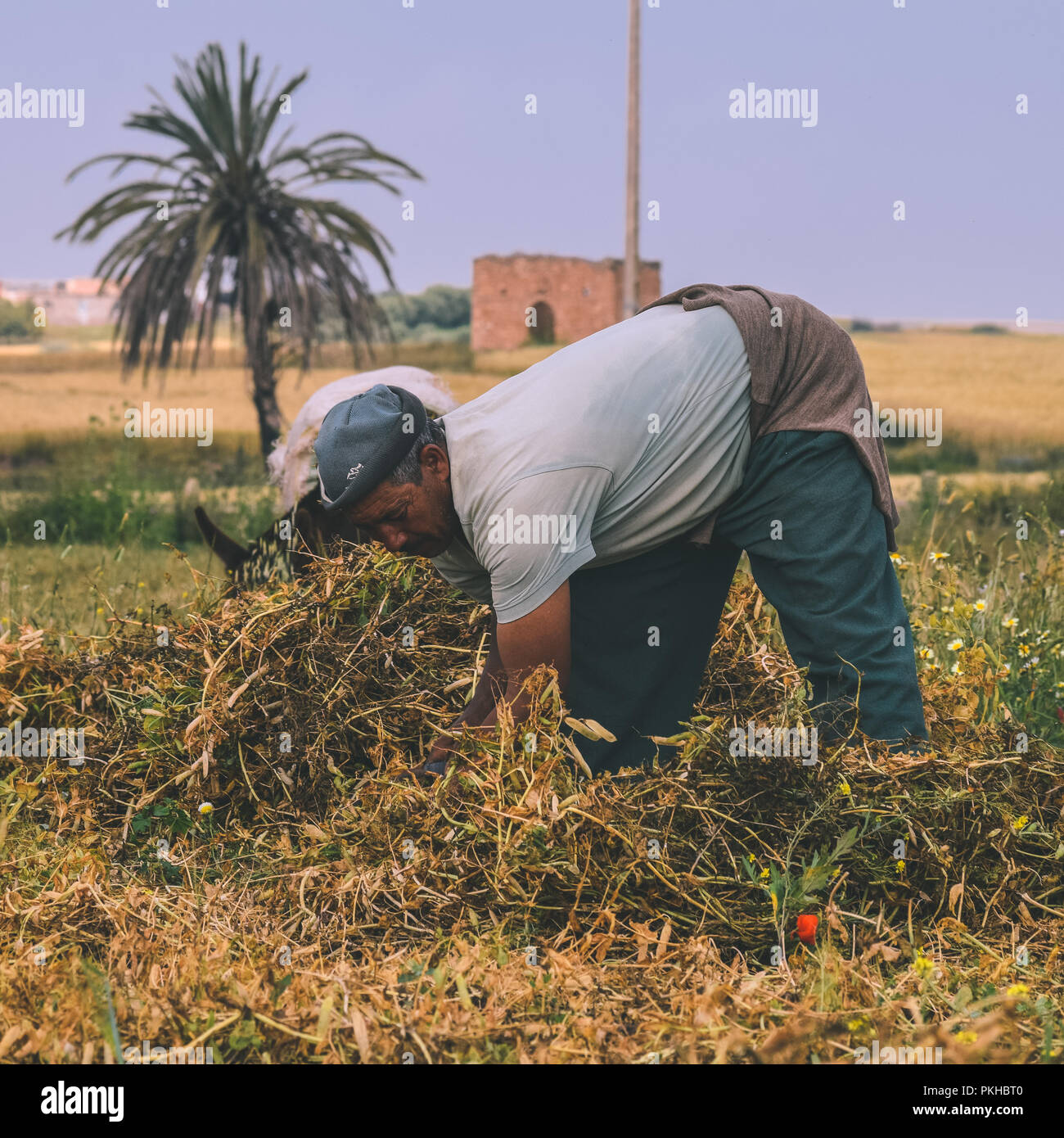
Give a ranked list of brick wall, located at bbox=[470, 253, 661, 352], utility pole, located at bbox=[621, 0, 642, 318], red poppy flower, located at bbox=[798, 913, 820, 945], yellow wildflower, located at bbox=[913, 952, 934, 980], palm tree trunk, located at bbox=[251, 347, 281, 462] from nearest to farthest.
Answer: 1. yellow wildflower, located at bbox=[913, 952, 934, 980]
2. red poppy flower, located at bbox=[798, 913, 820, 945]
3. palm tree trunk, located at bbox=[251, 347, 281, 462]
4. utility pole, located at bbox=[621, 0, 642, 318]
5. brick wall, located at bbox=[470, 253, 661, 352]

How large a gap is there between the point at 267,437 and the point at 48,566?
13.3 ft

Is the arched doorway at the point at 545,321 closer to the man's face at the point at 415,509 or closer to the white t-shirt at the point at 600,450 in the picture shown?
the white t-shirt at the point at 600,450

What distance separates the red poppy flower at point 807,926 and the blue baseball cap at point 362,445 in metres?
1.18

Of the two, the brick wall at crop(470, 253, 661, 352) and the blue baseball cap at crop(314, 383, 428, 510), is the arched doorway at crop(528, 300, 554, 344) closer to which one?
the brick wall at crop(470, 253, 661, 352)

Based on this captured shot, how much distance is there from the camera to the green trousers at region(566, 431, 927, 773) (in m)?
2.59

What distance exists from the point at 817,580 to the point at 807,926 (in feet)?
2.51

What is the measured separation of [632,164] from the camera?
1145 centimetres

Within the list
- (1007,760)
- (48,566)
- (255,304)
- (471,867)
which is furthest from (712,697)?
(255,304)

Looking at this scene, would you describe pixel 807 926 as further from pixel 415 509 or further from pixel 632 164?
pixel 632 164

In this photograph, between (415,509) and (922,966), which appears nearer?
(922,966)

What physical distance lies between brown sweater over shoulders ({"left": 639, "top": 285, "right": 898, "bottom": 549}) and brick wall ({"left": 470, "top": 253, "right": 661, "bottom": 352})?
15.4 m

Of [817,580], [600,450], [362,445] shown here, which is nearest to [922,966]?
[817,580]

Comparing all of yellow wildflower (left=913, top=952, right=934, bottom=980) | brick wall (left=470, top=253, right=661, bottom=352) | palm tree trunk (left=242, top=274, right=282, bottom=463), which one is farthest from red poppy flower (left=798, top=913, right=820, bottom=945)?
brick wall (left=470, top=253, right=661, bottom=352)

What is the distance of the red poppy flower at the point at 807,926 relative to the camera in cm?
221
